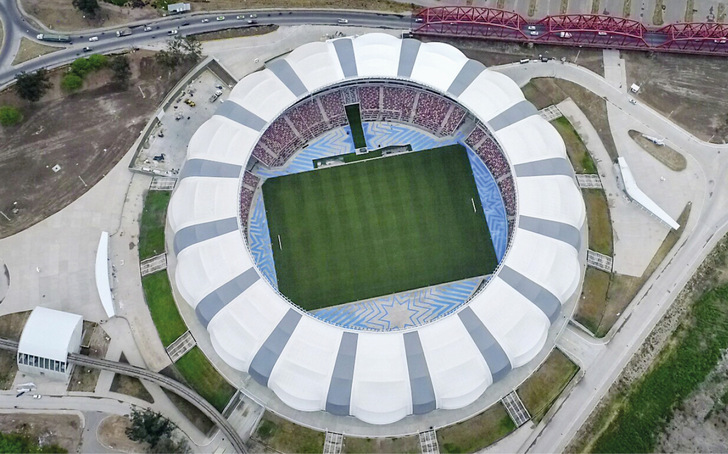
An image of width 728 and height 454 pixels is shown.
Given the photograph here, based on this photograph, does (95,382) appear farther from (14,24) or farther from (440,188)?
(14,24)

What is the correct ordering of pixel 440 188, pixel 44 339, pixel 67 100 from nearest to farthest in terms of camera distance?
pixel 44 339 < pixel 440 188 < pixel 67 100

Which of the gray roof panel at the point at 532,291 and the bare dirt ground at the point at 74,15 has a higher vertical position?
the bare dirt ground at the point at 74,15

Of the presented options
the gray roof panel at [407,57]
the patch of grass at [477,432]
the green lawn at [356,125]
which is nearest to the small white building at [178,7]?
the green lawn at [356,125]

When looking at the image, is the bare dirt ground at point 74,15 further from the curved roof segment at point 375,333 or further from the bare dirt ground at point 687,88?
the bare dirt ground at point 687,88

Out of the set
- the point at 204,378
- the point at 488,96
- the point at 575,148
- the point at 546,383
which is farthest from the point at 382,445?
the point at 575,148

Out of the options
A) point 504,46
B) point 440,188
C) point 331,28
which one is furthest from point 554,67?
A: point 331,28

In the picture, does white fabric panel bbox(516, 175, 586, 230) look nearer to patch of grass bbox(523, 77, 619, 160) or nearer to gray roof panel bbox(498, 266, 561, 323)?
gray roof panel bbox(498, 266, 561, 323)

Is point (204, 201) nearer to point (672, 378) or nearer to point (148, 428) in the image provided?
point (148, 428)
